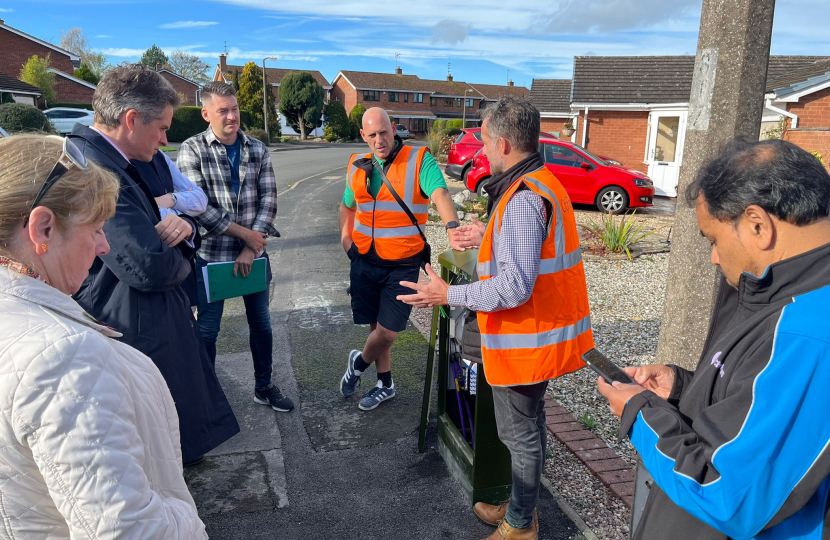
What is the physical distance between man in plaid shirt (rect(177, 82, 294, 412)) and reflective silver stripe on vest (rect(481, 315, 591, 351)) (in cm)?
189

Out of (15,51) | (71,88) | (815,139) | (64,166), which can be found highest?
(15,51)

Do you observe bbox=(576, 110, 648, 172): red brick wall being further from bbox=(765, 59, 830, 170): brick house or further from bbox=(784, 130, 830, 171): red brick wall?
bbox=(784, 130, 830, 171): red brick wall

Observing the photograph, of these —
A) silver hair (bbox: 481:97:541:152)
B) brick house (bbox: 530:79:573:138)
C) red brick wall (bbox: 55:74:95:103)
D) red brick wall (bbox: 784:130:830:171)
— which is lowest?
silver hair (bbox: 481:97:541:152)

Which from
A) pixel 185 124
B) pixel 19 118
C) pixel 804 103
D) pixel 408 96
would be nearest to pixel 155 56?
pixel 408 96

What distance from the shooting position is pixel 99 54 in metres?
66.1

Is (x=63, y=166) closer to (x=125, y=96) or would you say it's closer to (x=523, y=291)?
(x=125, y=96)

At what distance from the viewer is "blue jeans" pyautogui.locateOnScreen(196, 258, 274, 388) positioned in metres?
3.86

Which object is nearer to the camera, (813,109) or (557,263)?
(557,263)

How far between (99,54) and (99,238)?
77.3 metres

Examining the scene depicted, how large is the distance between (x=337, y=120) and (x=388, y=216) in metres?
49.0

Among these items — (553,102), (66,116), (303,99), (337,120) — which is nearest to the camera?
(553,102)

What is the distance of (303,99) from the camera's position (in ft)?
164

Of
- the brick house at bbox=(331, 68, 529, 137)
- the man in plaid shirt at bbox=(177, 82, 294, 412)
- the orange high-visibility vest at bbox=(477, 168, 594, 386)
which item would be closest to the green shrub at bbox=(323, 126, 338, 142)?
the brick house at bbox=(331, 68, 529, 137)

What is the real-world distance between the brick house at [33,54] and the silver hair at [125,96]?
42265mm
